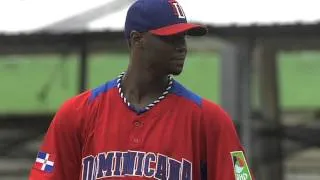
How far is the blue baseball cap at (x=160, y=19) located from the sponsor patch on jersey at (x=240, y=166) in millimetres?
407

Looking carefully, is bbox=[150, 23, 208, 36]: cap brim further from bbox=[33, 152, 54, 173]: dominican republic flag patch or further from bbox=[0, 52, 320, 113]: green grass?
bbox=[0, 52, 320, 113]: green grass

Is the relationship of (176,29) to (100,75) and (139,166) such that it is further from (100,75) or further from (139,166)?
(100,75)

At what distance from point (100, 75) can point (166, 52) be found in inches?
162

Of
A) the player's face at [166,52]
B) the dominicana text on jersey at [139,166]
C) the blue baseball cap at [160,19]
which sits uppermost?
the blue baseball cap at [160,19]

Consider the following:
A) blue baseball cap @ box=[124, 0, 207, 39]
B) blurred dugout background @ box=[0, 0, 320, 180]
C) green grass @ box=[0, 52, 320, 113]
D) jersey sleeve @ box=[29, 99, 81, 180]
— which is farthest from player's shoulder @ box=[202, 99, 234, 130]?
green grass @ box=[0, 52, 320, 113]

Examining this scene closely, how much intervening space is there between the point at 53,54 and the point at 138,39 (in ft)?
13.8

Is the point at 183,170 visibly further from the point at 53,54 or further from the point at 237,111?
the point at 53,54

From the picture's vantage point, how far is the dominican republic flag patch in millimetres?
2711

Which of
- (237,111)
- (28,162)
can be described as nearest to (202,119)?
(237,111)

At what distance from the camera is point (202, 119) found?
2.63 metres

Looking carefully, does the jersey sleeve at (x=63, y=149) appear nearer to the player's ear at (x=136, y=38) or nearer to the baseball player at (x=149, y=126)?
the baseball player at (x=149, y=126)

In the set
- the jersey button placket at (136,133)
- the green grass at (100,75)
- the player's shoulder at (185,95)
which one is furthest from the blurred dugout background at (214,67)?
the jersey button placket at (136,133)

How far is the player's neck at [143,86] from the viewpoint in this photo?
105 inches

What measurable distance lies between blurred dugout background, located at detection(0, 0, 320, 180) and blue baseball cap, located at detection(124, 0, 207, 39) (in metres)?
3.45
